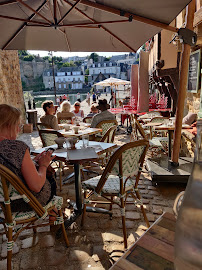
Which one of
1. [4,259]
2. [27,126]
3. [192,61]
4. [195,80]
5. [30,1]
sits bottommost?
[4,259]

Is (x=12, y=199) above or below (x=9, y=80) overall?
below

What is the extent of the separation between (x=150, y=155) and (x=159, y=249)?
461 centimetres

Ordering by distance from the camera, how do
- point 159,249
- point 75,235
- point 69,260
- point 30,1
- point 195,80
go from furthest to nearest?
1. point 195,80
2. point 30,1
3. point 75,235
4. point 69,260
5. point 159,249

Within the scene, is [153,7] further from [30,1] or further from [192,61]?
[192,61]

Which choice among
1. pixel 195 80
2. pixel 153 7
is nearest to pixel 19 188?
pixel 153 7

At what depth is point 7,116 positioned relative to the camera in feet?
5.59

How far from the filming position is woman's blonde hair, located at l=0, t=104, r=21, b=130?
1699mm

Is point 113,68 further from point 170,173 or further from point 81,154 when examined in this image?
point 81,154

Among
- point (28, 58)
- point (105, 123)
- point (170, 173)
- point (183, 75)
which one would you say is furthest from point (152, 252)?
point (28, 58)

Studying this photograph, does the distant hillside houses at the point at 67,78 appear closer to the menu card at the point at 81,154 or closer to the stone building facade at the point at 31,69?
the stone building facade at the point at 31,69

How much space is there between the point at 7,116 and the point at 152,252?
1473mm

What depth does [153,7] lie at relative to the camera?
8.53 ft

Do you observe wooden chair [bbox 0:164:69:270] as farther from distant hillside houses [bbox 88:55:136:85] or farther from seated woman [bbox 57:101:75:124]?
distant hillside houses [bbox 88:55:136:85]

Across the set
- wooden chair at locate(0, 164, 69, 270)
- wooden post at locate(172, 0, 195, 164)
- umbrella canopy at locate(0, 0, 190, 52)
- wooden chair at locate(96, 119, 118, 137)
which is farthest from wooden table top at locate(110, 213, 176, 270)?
wooden chair at locate(96, 119, 118, 137)
